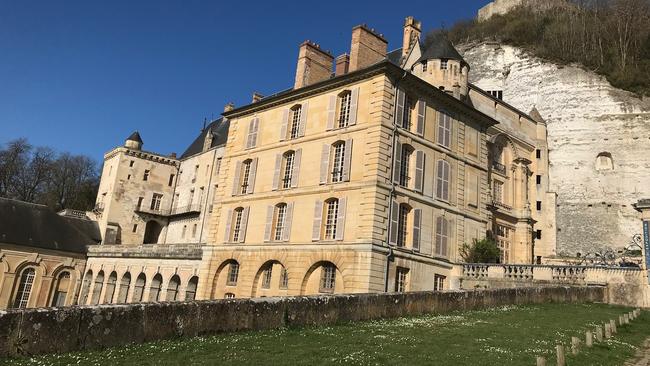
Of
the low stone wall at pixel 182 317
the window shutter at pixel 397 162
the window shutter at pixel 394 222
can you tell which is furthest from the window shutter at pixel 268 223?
the low stone wall at pixel 182 317

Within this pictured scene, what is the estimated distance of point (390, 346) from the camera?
7.66 meters

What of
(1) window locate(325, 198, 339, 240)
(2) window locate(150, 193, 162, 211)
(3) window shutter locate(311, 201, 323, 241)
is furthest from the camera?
(2) window locate(150, 193, 162, 211)

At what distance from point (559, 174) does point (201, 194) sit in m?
26.3

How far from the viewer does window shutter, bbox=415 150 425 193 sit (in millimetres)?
19906

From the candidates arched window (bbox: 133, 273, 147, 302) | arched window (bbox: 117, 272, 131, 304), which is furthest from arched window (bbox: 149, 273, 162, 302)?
arched window (bbox: 117, 272, 131, 304)

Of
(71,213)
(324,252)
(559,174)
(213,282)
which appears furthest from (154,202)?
(559,174)

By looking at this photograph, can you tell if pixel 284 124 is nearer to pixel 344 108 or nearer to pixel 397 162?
pixel 344 108

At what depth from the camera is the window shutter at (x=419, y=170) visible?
19906 mm

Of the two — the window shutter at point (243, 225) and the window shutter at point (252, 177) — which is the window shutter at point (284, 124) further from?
the window shutter at point (243, 225)

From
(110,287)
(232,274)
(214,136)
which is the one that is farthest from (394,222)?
(214,136)

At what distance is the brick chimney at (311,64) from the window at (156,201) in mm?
23914

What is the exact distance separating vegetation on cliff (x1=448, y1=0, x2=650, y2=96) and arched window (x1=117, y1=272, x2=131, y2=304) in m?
34.0

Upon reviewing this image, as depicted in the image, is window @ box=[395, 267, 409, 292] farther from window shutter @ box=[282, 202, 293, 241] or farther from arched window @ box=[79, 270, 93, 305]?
arched window @ box=[79, 270, 93, 305]

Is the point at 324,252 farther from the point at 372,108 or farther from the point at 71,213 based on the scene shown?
the point at 71,213
